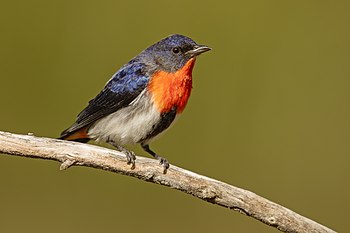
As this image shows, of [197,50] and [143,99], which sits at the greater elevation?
[197,50]

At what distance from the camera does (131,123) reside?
12.4ft

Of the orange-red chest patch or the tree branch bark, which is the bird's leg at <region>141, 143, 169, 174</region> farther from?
the orange-red chest patch

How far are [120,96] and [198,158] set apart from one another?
4.92 feet

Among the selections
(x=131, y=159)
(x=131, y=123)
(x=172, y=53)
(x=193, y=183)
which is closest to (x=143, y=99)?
(x=131, y=123)

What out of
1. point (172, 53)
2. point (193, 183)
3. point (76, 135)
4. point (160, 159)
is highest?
point (172, 53)

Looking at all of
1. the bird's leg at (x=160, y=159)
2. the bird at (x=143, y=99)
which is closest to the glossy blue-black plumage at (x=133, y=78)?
the bird at (x=143, y=99)

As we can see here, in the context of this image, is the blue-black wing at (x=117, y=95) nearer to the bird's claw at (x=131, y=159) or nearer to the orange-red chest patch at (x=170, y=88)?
the orange-red chest patch at (x=170, y=88)

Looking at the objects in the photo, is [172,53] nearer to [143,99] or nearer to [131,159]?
[143,99]

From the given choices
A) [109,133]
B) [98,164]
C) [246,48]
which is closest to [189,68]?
[109,133]

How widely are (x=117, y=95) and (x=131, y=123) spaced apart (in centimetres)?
19

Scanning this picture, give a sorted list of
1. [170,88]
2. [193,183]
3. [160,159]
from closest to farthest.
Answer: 1. [193,183]
2. [160,159]
3. [170,88]

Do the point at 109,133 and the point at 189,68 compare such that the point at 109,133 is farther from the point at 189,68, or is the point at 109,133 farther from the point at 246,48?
the point at 246,48

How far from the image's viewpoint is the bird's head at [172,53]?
390 cm

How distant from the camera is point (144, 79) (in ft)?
12.7
